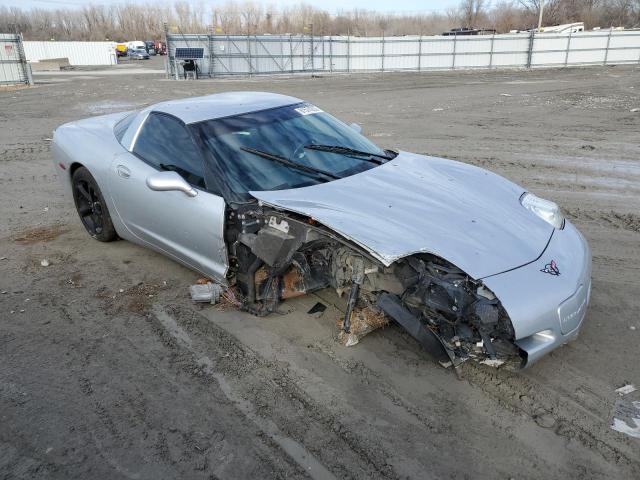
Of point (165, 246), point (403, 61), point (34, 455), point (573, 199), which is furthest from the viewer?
point (403, 61)

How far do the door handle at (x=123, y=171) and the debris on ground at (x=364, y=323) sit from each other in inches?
88.4

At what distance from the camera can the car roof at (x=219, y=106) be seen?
4.07 meters

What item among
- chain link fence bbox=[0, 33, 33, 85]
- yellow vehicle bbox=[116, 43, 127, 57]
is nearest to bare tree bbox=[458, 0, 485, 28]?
yellow vehicle bbox=[116, 43, 127, 57]

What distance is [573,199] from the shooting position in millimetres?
6094

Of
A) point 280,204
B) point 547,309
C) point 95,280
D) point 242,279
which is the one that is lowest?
point 95,280

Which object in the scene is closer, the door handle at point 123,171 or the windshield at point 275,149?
the windshield at point 275,149

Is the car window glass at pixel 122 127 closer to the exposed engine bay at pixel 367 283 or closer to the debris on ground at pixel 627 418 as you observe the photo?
the exposed engine bay at pixel 367 283

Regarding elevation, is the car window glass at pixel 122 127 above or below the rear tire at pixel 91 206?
above

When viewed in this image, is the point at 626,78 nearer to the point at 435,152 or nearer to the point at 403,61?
the point at 403,61

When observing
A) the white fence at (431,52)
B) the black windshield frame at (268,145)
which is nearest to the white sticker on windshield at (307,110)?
the black windshield frame at (268,145)

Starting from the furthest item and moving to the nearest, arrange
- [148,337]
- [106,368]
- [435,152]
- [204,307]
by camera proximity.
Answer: [435,152]
[204,307]
[148,337]
[106,368]

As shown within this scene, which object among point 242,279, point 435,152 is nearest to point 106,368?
point 242,279

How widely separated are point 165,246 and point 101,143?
1.36m

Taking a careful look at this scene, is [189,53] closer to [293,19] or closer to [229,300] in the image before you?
[229,300]
